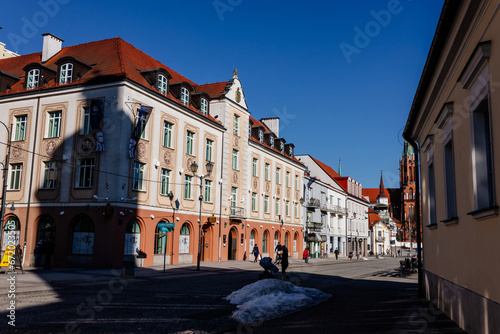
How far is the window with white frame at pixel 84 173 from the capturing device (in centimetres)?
2819

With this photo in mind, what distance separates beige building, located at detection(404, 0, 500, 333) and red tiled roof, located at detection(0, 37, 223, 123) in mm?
21572

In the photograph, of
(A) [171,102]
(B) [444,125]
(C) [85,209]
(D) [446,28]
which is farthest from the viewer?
(A) [171,102]

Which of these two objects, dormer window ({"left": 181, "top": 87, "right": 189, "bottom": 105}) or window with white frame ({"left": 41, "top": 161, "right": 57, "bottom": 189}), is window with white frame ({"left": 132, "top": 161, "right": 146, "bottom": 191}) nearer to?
window with white frame ({"left": 41, "top": 161, "right": 57, "bottom": 189})

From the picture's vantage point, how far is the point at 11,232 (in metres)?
30.0

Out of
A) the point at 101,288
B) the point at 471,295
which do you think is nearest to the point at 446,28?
the point at 471,295

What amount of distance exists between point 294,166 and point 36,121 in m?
32.0

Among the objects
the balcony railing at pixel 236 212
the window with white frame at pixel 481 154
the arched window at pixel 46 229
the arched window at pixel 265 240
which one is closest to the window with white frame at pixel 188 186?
the balcony railing at pixel 236 212

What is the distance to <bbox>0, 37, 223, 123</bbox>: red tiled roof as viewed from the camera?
2925cm

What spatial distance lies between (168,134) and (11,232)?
40.1 ft

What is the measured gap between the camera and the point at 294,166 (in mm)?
55625

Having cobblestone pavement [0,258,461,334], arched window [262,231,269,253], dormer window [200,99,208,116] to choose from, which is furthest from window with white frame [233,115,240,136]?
cobblestone pavement [0,258,461,334]

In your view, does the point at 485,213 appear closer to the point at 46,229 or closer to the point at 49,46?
the point at 46,229

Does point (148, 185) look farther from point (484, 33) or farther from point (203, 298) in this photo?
point (484, 33)

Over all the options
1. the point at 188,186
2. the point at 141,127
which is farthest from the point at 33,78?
the point at 188,186
